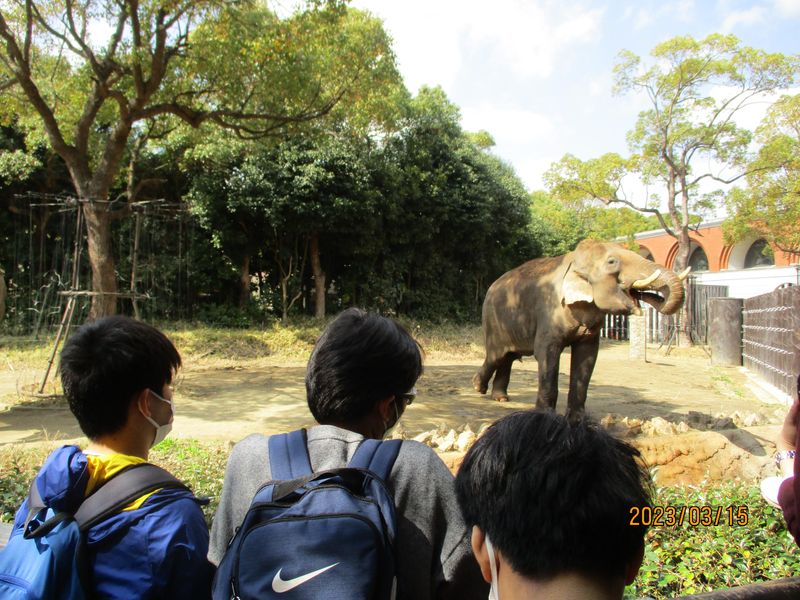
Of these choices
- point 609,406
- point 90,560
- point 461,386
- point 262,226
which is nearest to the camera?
point 90,560

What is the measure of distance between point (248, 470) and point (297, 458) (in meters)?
0.15

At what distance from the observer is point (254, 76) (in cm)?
1109

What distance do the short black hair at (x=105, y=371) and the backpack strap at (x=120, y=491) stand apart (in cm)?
34

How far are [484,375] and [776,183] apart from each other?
1497 cm

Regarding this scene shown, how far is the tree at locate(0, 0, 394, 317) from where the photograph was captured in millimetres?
10094

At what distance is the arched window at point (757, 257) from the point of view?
29680 millimetres

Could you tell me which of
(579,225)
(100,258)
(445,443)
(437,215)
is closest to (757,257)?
(579,225)

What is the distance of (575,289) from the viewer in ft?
22.3

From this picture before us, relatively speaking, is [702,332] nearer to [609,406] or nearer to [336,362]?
[609,406]

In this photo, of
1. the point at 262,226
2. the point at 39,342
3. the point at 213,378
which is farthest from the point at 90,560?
the point at 262,226

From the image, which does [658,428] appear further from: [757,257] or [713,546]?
[757,257]

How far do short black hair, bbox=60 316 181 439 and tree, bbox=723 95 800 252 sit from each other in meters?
20.8

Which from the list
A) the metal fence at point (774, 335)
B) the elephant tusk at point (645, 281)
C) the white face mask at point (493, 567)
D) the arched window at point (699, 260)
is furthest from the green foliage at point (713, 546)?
the arched window at point (699, 260)

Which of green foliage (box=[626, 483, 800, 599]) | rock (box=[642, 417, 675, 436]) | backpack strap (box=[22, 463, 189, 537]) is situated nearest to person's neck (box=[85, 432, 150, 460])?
backpack strap (box=[22, 463, 189, 537])
